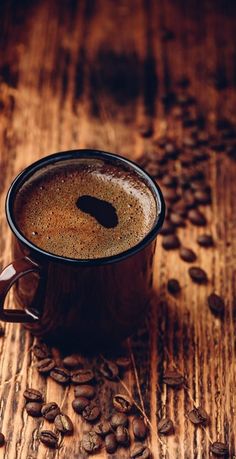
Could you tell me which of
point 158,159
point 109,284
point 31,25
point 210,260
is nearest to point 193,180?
point 158,159

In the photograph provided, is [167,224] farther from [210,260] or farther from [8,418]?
[8,418]

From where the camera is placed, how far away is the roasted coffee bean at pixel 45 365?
1.33 metres

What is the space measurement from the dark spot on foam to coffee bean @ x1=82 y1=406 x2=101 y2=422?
30 centimetres

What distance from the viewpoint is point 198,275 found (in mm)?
1495

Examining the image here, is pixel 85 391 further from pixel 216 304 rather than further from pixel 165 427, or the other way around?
pixel 216 304

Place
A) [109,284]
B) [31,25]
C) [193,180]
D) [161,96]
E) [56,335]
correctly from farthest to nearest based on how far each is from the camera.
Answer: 1. [31,25]
2. [161,96]
3. [193,180]
4. [56,335]
5. [109,284]

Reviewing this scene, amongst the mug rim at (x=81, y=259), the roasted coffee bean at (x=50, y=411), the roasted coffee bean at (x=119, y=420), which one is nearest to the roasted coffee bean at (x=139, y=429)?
the roasted coffee bean at (x=119, y=420)

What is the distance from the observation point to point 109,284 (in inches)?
48.6

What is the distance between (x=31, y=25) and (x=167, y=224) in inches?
30.4

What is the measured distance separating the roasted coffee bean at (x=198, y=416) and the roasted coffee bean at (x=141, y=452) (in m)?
0.10

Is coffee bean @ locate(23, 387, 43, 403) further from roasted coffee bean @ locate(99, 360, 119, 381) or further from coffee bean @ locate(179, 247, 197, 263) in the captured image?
coffee bean @ locate(179, 247, 197, 263)

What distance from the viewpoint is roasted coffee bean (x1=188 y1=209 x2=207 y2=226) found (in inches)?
62.9

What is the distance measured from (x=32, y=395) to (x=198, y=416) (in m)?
0.28

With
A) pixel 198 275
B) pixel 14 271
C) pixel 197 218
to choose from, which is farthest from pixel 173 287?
pixel 14 271
